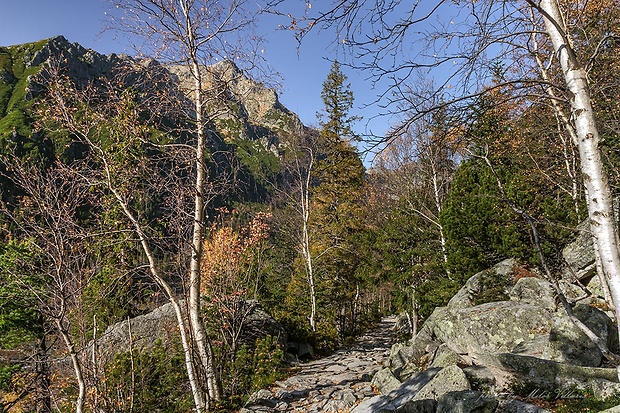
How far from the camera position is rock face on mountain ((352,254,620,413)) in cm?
471

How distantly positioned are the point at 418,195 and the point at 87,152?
1276 centimetres

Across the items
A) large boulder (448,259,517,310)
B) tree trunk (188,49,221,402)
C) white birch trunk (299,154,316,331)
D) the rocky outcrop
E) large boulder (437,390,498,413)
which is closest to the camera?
large boulder (437,390,498,413)

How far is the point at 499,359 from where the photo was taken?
5438 millimetres

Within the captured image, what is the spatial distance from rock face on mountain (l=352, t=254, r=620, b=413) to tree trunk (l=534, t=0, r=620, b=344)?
1118mm

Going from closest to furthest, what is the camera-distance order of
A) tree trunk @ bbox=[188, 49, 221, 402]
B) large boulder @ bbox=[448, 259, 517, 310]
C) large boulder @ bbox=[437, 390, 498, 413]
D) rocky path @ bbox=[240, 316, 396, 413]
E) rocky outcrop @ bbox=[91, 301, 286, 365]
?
large boulder @ bbox=[437, 390, 498, 413] → tree trunk @ bbox=[188, 49, 221, 402] → rocky path @ bbox=[240, 316, 396, 413] → large boulder @ bbox=[448, 259, 517, 310] → rocky outcrop @ bbox=[91, 301, 286, 365]

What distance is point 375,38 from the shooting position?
3.25m

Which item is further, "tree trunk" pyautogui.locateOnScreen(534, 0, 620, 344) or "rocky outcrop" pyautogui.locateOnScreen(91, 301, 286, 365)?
"rocky outcrop" pyautogui.locateOnScreen(91, 301, 286, 365)

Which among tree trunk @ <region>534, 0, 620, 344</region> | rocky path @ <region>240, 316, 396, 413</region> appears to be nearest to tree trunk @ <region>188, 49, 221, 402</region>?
rocky path @ <region>240, 316, 396, 413</region>

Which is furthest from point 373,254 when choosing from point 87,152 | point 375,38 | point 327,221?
point 375,38

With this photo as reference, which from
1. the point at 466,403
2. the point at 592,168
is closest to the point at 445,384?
the point at 466,403

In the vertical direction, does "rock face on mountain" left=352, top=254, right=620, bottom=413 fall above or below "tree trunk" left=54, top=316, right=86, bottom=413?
below

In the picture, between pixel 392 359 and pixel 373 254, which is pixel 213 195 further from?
pixel 373 254

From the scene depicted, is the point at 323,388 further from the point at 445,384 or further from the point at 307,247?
the point at 307,247

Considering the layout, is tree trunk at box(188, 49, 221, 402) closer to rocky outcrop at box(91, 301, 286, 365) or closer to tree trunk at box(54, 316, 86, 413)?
tree trunk at box(54, 316, 86, 413)
